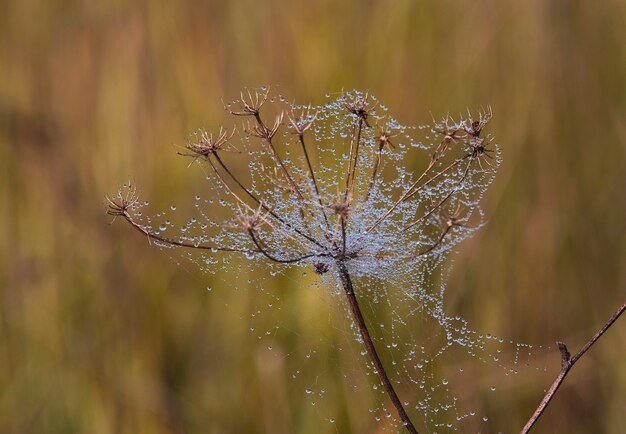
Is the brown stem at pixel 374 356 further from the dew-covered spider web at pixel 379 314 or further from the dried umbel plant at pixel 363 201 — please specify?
the dew-covered spider web at pixel 379 314

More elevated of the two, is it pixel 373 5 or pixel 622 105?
pixel 373 5

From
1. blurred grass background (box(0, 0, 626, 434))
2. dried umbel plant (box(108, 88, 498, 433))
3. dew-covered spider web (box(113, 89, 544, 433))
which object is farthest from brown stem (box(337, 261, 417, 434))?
blurred grass background (box(0, 0, 626, 434))

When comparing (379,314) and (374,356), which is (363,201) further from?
(374,356)

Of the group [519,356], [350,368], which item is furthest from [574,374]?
[350,368]

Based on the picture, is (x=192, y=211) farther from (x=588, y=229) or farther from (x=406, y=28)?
(x=588, y=229)

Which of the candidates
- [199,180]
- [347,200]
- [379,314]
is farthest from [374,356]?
[199,180]

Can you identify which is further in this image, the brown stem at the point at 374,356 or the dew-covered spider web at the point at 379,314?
the dew-covered spider web at the point at 379,314

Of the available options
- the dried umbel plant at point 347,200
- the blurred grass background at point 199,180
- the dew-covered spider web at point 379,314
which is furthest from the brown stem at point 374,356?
the blurred grass background at point 199,180
